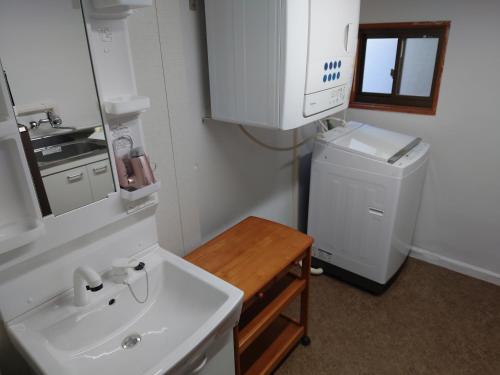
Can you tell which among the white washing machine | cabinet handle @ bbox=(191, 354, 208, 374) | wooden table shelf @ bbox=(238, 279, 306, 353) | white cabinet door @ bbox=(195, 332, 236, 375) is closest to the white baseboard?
the white washing machine

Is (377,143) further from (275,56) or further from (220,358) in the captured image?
(220,358)

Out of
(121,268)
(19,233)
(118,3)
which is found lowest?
(121,268)

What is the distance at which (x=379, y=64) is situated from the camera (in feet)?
8.39

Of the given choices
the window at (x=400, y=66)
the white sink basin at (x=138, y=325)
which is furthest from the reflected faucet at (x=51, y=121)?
the window at (x=400, y=66)

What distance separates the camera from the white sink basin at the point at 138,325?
0.99 m

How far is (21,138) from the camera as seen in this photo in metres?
0.95

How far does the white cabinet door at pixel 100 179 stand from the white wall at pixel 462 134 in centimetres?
204

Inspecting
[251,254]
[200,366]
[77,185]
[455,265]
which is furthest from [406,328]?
[77,185]

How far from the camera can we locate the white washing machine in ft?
6.65

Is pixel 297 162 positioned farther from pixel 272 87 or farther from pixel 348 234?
pixel 272 87

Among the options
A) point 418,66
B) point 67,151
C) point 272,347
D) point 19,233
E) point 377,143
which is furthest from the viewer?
point 418,66

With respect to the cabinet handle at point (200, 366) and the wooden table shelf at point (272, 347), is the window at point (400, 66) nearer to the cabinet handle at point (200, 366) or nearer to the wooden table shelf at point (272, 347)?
the wooden table shelf at point (272, 347)

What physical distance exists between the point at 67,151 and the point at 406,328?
2033mm

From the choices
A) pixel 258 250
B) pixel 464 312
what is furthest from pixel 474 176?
pixel 258 250
